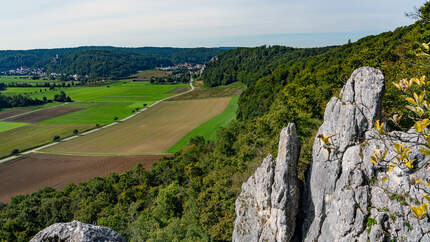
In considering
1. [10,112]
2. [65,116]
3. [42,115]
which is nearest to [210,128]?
[65,116]

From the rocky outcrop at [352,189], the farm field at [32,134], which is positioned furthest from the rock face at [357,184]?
the farm field at [32,134]

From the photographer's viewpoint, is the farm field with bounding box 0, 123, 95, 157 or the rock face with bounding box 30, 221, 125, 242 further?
the farm field with bounding box 0, 123, 95, 157

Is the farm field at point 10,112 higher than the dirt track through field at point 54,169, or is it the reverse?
the farm field at point 10,112

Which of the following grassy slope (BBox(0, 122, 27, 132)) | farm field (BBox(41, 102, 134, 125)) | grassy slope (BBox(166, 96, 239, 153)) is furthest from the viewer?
farm field (BBox(41, 102, 134, 125))

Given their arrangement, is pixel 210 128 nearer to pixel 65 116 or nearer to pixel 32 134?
pixel 32 134

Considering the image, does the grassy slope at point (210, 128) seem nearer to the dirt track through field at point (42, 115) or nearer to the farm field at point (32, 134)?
the farm field at point (32, 134)

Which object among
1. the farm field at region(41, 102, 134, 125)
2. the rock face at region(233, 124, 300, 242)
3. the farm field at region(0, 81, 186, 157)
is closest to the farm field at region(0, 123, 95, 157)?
the farm field at region(0, 81, 186, 157)

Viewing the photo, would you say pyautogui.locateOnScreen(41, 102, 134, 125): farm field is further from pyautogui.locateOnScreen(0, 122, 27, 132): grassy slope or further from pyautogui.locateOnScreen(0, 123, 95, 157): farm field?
pyautogui.locateOnScreen(0, 122, 27, 132): grassy slope
